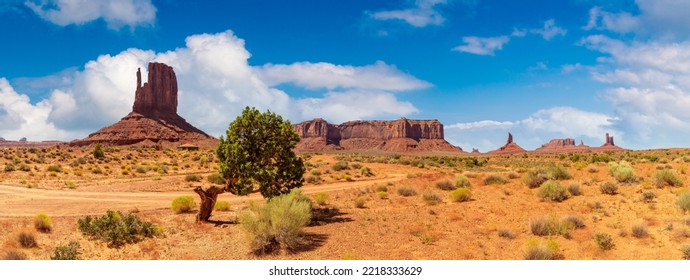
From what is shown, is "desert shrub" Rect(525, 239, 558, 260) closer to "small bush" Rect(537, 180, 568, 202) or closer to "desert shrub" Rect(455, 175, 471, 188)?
"small bush" Rect(537, 180, 568, 202)

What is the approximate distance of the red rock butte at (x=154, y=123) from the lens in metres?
120

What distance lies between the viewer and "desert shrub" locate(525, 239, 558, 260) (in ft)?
42.7

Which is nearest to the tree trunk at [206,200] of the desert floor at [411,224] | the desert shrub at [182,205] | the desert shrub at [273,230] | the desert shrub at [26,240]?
the desert floor at [411,224]

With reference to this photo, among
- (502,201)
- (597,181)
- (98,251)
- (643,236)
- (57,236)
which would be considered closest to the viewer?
(643,236)

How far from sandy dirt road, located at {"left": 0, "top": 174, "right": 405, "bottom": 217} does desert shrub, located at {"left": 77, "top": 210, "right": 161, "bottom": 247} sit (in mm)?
6454

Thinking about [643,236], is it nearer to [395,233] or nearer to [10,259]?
[395,233]

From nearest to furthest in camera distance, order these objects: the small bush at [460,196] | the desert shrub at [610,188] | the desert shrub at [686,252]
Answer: the desert shrub at [686,252], the desert shrub at [610,188], the small bush at [460,196]

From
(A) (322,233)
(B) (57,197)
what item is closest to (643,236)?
(A) (322,233)

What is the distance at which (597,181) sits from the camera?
87.2 ft

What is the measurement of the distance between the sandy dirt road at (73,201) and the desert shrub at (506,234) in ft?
60.6

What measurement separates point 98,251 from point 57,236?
10.5 feet

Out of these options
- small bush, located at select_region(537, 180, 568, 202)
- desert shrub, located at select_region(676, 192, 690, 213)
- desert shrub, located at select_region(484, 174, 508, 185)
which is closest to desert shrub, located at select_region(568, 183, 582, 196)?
small bush, located at select_region(537, 180, 568, 202)

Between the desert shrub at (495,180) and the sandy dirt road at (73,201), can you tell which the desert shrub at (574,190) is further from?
the sandy dirt road at (73,201)

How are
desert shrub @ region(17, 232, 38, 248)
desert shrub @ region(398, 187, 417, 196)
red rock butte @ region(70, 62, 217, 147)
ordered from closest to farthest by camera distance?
desert shrub @ region(17, 232, 38, 248), desert shrub @ region(398, 187, 417, 196), red rock butte @ region(70, 62, 217, 147)
